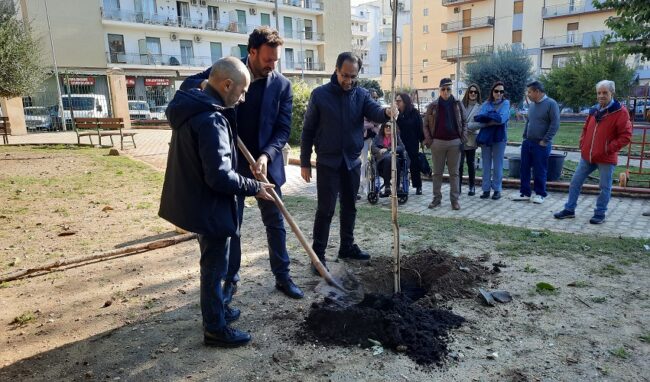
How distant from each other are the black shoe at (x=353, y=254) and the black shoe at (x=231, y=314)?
1.54 metres

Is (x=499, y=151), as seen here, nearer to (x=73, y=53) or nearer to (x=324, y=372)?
(x=324, y=372)

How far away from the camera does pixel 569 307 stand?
354cm

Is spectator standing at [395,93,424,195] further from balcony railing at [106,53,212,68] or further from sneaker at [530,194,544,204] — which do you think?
balcony railing at [106,53,212,68]

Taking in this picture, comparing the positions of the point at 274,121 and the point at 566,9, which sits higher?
the point at 566,9

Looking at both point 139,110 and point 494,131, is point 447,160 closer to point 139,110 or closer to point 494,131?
point 494,131

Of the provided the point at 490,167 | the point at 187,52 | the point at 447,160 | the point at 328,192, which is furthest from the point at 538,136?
the point at 187,52

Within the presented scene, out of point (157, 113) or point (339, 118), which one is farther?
point (157, 113)

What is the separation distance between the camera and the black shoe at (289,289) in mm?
3756

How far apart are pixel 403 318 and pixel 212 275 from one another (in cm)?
132

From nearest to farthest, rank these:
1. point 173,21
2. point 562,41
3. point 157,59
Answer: point 157,59 < point 173,21 < point 562,41

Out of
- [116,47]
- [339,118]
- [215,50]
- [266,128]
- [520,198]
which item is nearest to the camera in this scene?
[266,128]

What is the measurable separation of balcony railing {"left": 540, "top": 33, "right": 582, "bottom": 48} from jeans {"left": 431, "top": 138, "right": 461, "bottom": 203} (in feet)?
140

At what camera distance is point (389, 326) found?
10.0 ft

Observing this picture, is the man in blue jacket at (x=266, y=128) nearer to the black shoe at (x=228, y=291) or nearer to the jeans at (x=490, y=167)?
the black shoe at (x=228, y=291)
